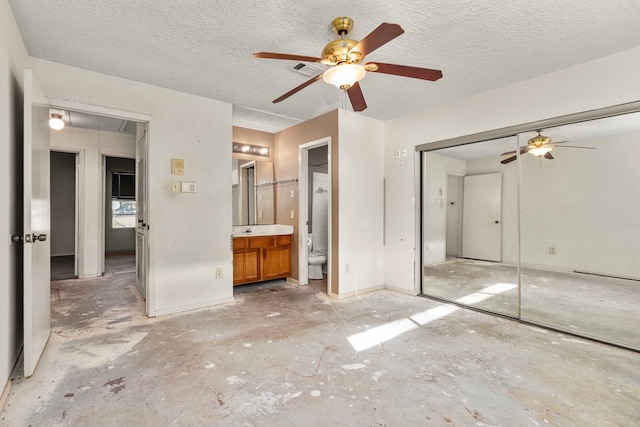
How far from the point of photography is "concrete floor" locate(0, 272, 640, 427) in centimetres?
156

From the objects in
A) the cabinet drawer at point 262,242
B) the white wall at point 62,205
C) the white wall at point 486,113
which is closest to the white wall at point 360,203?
the white wall at point 486,113

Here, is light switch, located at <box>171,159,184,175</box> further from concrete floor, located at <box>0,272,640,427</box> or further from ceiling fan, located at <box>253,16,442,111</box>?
ceiling fan, located at <box>253,16,442,111</box>

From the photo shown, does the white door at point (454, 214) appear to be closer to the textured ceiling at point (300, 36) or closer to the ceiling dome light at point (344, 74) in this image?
the textured ceiling at point (300, 36)

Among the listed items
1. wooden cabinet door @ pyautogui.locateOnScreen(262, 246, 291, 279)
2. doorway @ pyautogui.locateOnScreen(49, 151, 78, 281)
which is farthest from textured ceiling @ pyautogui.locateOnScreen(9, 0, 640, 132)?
doorway @ pyautogui.locateOnScreen(49, 151, 78, 281)

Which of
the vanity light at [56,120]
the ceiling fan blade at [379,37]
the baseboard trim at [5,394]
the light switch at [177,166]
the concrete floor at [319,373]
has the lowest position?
the concrete floor at [319,373]

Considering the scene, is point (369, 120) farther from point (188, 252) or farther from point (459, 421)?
point (459, 421)

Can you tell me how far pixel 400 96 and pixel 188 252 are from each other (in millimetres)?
2929

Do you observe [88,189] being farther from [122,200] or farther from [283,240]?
[283,240]

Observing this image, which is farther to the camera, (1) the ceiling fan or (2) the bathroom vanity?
(2) the bathroom vanity

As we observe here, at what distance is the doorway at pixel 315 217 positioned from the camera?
3992 mm

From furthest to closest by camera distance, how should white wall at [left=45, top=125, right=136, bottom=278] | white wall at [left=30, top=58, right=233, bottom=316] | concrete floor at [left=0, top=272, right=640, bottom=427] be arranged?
white wall at [left=45, top=125, right=136, bottom=278] → white wall at [left=30, top=58, right=233, bottom=316] → concrete floor at [left=0, top=272, right=640, bottom=427]

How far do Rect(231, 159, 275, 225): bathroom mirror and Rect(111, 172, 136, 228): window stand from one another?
4989 millimetres

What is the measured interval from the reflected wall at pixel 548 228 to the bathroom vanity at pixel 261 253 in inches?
78.8

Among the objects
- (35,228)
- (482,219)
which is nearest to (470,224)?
(482,219)
